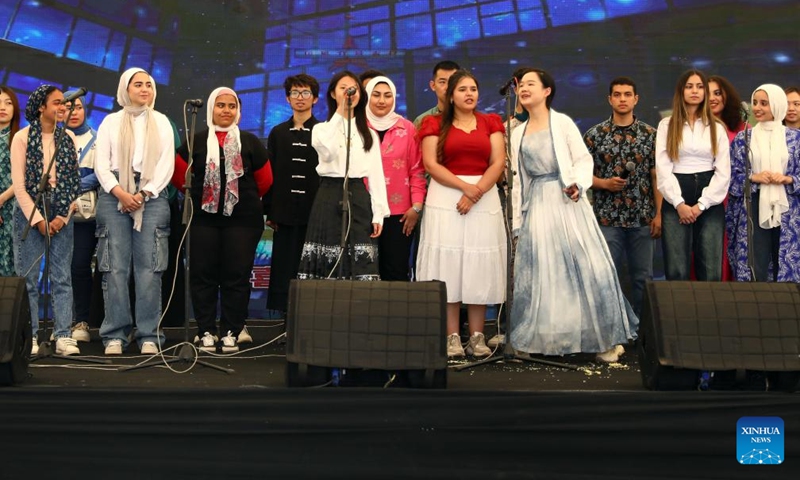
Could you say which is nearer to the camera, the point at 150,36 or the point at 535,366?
the point at 535,366

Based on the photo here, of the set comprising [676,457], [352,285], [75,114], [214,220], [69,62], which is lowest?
[676,457]

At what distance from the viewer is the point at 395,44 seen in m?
6.55

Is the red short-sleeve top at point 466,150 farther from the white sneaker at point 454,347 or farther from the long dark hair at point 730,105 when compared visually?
the long dark hair at point 730,105

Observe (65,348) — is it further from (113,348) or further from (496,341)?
(496,341)

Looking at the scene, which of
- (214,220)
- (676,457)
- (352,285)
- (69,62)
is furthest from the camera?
(69,62)

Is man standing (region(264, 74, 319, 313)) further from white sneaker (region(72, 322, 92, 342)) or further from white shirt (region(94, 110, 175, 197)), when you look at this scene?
white sneaker (region(72, 322, 92, 342))

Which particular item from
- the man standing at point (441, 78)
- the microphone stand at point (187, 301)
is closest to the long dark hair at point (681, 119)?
the man standing at point (441, 78)

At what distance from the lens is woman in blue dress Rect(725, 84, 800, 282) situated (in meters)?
5.17

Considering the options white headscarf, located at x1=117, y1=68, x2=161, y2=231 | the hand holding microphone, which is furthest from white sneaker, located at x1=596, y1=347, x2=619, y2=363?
white headscarf, located at x1=117, y1=68, x2=161, y2=231

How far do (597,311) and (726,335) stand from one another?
3.36 feet

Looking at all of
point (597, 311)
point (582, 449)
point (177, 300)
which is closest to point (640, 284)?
point (597, 311)

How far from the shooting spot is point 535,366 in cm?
439

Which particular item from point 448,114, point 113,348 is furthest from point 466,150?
point 113,348

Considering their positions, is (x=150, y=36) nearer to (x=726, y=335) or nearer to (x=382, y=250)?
(x=382, y=250)
